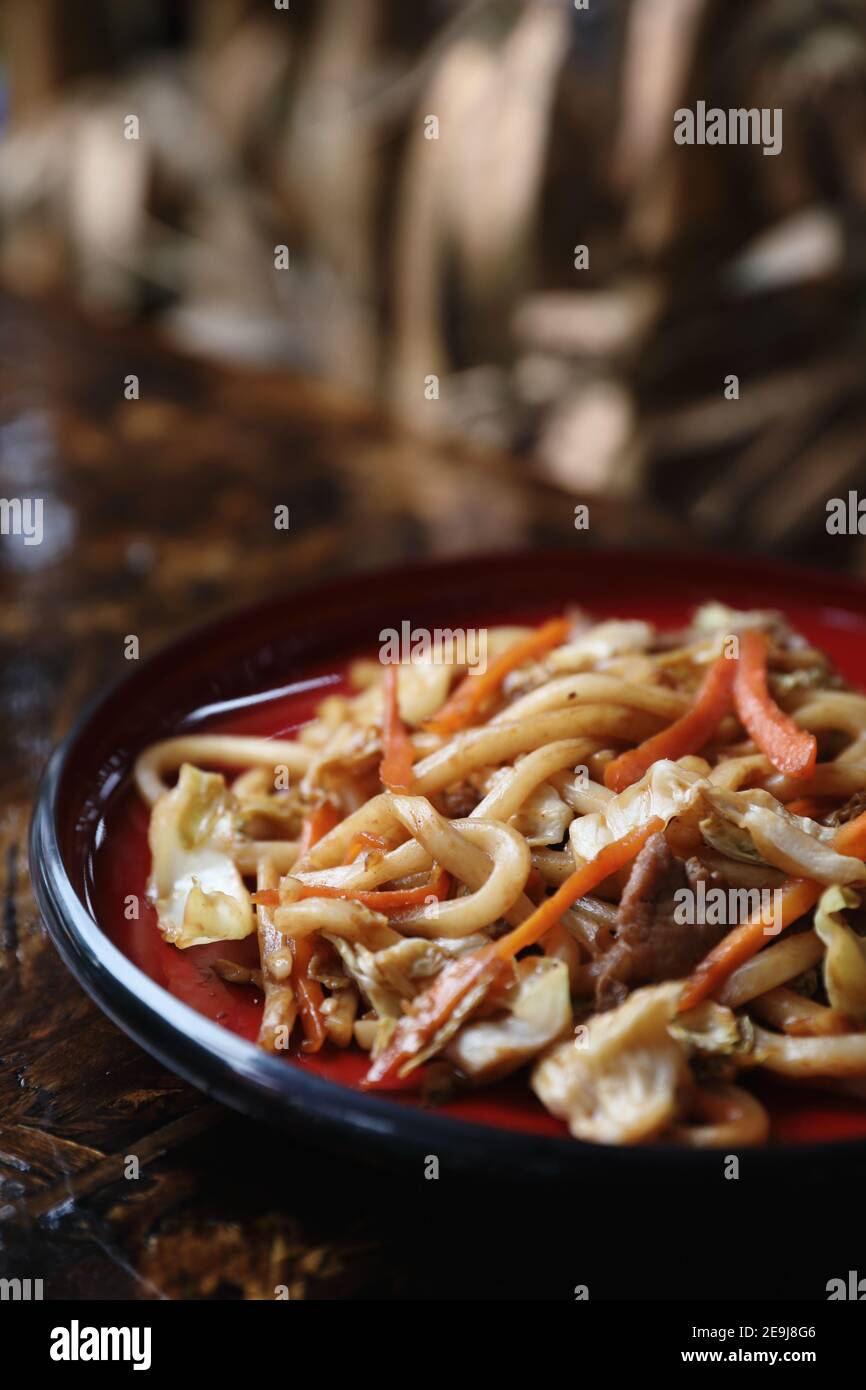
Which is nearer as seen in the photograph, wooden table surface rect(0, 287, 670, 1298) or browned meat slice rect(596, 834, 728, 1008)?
wooden table surface rect(0, 287, 670, 1298)

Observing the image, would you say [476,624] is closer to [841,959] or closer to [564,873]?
[564,873]

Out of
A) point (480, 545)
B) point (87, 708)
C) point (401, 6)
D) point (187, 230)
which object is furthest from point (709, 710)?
point (187, 230)

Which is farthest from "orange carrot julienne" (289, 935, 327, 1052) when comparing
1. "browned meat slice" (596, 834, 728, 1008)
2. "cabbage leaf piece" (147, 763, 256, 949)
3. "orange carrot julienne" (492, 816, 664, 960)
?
"browned meat slice" (596, 834, 728, 1008)

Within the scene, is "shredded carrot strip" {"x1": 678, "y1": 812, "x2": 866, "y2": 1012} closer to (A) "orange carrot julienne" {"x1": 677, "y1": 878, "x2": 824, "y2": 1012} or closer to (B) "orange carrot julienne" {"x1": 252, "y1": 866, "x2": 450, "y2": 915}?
(A) "orange carrot julienne" {"x1": 677, "y1": 878, "x2": 824, "y2": 1012}

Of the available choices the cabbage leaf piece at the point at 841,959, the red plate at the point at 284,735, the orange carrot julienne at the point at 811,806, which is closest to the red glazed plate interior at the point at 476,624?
the red plate at the point at 284,735

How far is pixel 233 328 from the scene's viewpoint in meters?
5.69

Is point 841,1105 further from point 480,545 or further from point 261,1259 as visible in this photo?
point 480,545

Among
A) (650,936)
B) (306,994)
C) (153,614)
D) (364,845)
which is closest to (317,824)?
(364,845)

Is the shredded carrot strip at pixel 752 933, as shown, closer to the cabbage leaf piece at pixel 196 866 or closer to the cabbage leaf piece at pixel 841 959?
the cabbage leaf piece at pixel 841 959

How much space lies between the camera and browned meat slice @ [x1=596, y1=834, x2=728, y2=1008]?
156 centimetres

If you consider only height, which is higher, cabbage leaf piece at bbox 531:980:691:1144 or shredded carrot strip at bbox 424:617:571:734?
shredded carrot strip at bbox 424:617:571:734

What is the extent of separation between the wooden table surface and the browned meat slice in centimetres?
34

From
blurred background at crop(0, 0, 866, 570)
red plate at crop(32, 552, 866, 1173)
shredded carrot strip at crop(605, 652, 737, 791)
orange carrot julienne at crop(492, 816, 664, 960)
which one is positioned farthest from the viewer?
blurred background at crop(0, 0, 866, 570)
